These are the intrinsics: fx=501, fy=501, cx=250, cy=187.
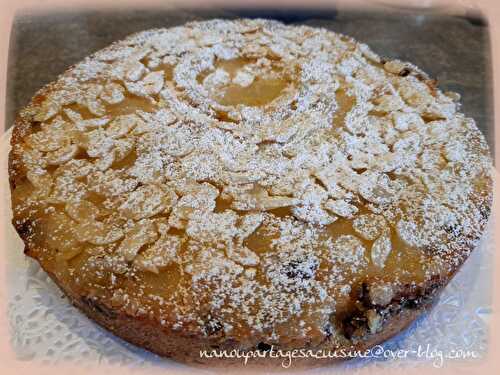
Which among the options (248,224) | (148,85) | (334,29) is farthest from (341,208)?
(334,29)

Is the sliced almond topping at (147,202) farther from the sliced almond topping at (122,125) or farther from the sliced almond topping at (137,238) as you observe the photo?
Result: the sliced almond topping at (122,125)

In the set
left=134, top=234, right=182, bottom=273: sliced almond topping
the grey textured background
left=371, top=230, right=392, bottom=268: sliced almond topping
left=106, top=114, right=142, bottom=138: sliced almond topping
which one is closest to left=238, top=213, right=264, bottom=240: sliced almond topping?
left=134, top=234, right=182, bottom=273: sliced almond topping

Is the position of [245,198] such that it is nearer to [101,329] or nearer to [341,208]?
[341,208]

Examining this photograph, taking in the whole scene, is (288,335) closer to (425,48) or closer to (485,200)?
(485,200)

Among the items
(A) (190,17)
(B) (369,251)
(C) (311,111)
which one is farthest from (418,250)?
(A) (190,17)

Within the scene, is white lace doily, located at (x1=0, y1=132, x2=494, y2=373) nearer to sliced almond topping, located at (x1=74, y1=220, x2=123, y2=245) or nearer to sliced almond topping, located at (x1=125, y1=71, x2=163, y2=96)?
sliced almond topping, located at (x1=74, y1=220, x2=123, y2=245)

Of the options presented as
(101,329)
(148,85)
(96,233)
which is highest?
(148,85)
